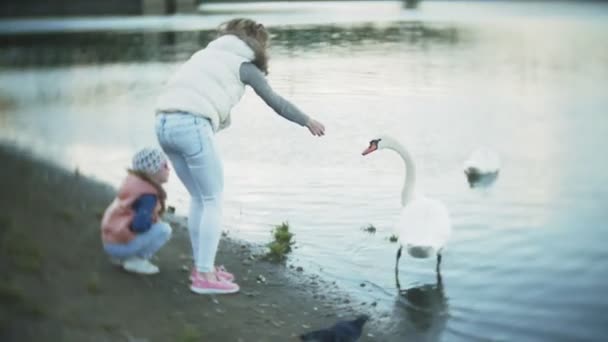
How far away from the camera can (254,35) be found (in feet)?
13.9

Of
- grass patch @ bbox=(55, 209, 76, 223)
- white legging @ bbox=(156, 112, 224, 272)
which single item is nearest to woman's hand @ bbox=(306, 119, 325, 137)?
white legging @ bbox=(156, 112, 224, 272)

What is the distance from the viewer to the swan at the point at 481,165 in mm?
8086

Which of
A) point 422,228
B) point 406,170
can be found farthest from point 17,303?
point 406,170

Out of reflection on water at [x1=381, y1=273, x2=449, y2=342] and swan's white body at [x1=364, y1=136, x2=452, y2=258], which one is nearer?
reflection on water at [x1=381, y1=273, x2=449, y2=342]

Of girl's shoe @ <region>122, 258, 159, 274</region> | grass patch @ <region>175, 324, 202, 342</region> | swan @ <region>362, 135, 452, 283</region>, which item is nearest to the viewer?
grass patch @ <region>175, 324, 202, 342</region>

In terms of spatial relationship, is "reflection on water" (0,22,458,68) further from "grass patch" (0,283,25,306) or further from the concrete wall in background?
"grass patch" (0,283,25,306)

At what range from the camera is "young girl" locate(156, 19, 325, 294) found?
4.13 meters

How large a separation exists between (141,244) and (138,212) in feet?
0.63

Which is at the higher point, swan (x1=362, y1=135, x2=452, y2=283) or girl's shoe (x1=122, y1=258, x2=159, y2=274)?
swan (x1=362, y1=135, x2=452, y2=283)

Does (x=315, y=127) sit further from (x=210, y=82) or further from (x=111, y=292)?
(x=111, y=292)

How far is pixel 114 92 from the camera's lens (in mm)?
7809

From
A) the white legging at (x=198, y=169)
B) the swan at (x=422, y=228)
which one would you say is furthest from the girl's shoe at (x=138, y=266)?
the swan at (x=422, y=228)

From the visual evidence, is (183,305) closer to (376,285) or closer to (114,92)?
(376,285)

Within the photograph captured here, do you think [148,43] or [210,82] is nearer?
[210,82]
